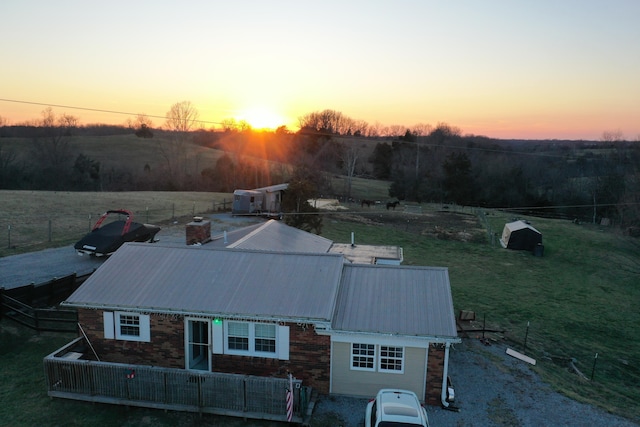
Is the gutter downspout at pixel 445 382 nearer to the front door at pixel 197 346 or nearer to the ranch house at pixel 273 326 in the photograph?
the ranch house at pixel 273 326

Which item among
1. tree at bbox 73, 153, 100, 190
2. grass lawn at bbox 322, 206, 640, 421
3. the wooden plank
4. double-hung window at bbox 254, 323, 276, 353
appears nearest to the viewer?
double-hung window at bbox 254, 323, 276, 353

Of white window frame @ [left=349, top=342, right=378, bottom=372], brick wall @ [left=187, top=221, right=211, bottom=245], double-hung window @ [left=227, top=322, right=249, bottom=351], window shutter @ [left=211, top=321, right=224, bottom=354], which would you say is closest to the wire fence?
brick wall @ [left=187, top=221, right=211, bottom=245]

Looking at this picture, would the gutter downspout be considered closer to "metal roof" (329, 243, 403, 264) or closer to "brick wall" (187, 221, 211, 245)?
"metal roof" (329, 243, 403, 264)

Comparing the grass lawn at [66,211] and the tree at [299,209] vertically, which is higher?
the tree at [299,209]

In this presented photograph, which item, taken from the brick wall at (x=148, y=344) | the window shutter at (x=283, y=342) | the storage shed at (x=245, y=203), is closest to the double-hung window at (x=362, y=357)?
the window shutter at (x=283, y=342)

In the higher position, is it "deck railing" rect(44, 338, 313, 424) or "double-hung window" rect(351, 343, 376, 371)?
"double-hung window" rect(351, 343, 376, 371)

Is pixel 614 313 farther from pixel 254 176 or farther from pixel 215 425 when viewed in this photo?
pixel 254 176

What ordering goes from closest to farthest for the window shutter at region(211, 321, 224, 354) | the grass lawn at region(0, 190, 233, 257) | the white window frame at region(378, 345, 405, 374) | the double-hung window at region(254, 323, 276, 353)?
the white window frame at region(378, 345, 405, 374)
the double-hung window at region(254, 323, 276, 353)
the window shutter at region(211, 321, 224, 354)
the grass lawn at region(0, 190, 233, 257)
